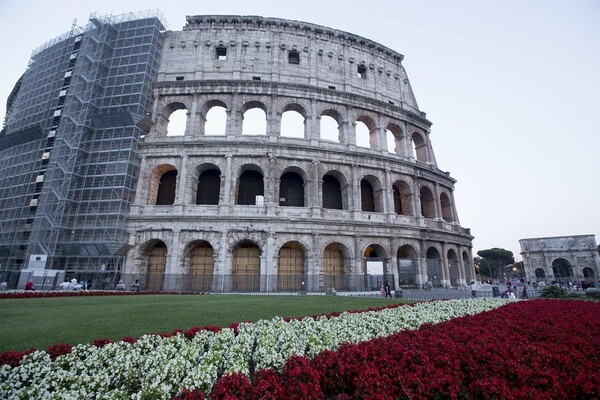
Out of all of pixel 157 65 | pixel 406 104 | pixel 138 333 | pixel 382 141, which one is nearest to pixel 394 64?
pixel 406 104

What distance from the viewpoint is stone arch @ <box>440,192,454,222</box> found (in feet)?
96.3

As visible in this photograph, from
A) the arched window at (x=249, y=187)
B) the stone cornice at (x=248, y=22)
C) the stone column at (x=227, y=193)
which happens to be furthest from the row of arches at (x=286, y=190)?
the stone cornice at (x=248, y=22)

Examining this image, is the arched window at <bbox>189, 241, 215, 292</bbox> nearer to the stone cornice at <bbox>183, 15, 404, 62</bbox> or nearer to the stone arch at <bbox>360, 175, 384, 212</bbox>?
the stone arch at <bbox>360, 175, 384, 212</bbox>

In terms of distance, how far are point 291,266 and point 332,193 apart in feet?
24.4

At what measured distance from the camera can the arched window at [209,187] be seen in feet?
78.6

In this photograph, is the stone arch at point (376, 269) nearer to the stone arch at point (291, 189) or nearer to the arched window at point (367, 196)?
the arched window at point (367, 196)

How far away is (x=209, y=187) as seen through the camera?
2422cm

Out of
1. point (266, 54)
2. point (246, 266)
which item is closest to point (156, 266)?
point (246, 266)

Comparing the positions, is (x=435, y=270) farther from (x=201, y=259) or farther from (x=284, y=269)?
(x=201, y=259)

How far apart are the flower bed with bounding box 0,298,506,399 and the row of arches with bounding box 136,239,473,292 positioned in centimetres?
1562

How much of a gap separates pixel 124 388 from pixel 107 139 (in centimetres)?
2478

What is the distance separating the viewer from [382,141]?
86.1 feet

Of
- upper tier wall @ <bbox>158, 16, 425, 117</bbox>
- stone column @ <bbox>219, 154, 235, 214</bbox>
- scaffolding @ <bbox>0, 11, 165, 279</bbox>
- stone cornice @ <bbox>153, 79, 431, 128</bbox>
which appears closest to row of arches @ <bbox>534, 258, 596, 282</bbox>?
upper tier wall @ <bbox>158, 16, 425, 117</bbox>

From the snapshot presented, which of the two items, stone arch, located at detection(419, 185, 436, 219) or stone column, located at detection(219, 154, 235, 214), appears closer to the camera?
stone column, located at detection(219, 154, 235, 214)
